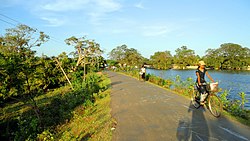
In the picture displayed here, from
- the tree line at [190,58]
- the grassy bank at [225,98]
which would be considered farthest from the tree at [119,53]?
the grassy bank at [225,98]

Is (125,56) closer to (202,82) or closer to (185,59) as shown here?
(185,59)

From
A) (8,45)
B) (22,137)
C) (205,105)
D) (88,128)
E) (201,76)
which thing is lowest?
(22,137)

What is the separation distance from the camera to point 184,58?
2980 inches

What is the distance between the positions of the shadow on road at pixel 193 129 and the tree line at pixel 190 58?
42.9 m

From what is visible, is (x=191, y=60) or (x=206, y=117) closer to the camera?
(x=206, y=117)

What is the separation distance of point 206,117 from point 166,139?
2.40m

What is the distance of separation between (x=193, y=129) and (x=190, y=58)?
247 ft

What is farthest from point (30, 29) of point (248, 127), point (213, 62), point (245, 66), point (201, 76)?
point (245, 66)

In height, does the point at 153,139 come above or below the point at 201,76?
below

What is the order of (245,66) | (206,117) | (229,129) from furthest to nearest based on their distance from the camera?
(245,66)
(206,117)
(229,129)

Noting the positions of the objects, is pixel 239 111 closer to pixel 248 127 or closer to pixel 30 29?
pixel 248 127

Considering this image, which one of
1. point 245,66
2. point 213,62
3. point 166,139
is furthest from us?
point 213,62

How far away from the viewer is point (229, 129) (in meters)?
4.76

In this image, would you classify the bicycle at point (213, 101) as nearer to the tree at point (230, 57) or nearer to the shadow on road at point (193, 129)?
the shadow on road at point (193, 129)
